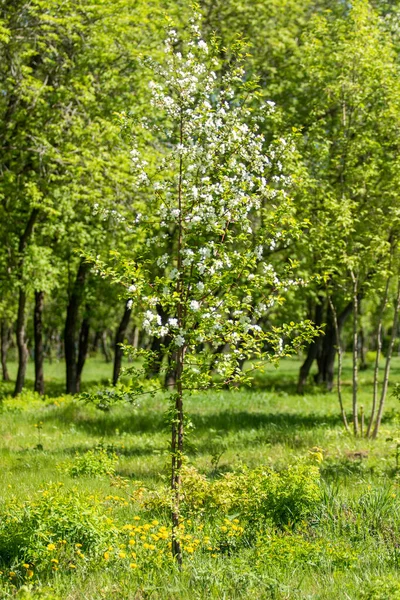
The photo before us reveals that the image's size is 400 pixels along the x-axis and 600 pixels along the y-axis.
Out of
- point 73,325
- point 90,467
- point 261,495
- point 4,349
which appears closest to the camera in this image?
point 261,495

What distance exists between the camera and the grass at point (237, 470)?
563cm

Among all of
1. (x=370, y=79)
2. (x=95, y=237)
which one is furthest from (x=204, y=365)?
(x=95, y=237)

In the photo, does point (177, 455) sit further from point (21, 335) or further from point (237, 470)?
point (21, 335)

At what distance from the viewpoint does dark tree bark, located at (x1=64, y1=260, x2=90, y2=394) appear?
23.4 meters

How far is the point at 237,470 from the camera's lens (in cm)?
1036

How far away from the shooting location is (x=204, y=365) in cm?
633

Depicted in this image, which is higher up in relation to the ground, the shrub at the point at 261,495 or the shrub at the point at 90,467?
the shrub at the point at 261,495

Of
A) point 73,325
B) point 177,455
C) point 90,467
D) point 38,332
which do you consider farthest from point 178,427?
point 73,325

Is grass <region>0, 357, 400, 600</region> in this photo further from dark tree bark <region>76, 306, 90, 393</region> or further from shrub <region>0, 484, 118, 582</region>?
dark tree bark <region>76, 306, 90, 393</region>

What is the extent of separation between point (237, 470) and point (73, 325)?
1470 cm

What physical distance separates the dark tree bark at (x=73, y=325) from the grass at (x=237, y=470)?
458 centimetres

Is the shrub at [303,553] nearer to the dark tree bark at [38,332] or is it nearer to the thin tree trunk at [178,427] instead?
the thin tree trunk at [178,427]

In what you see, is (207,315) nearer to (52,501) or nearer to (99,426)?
(52,501)

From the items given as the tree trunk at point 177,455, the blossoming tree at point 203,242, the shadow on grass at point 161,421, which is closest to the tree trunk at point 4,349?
the shadow on grass at point 161,421
